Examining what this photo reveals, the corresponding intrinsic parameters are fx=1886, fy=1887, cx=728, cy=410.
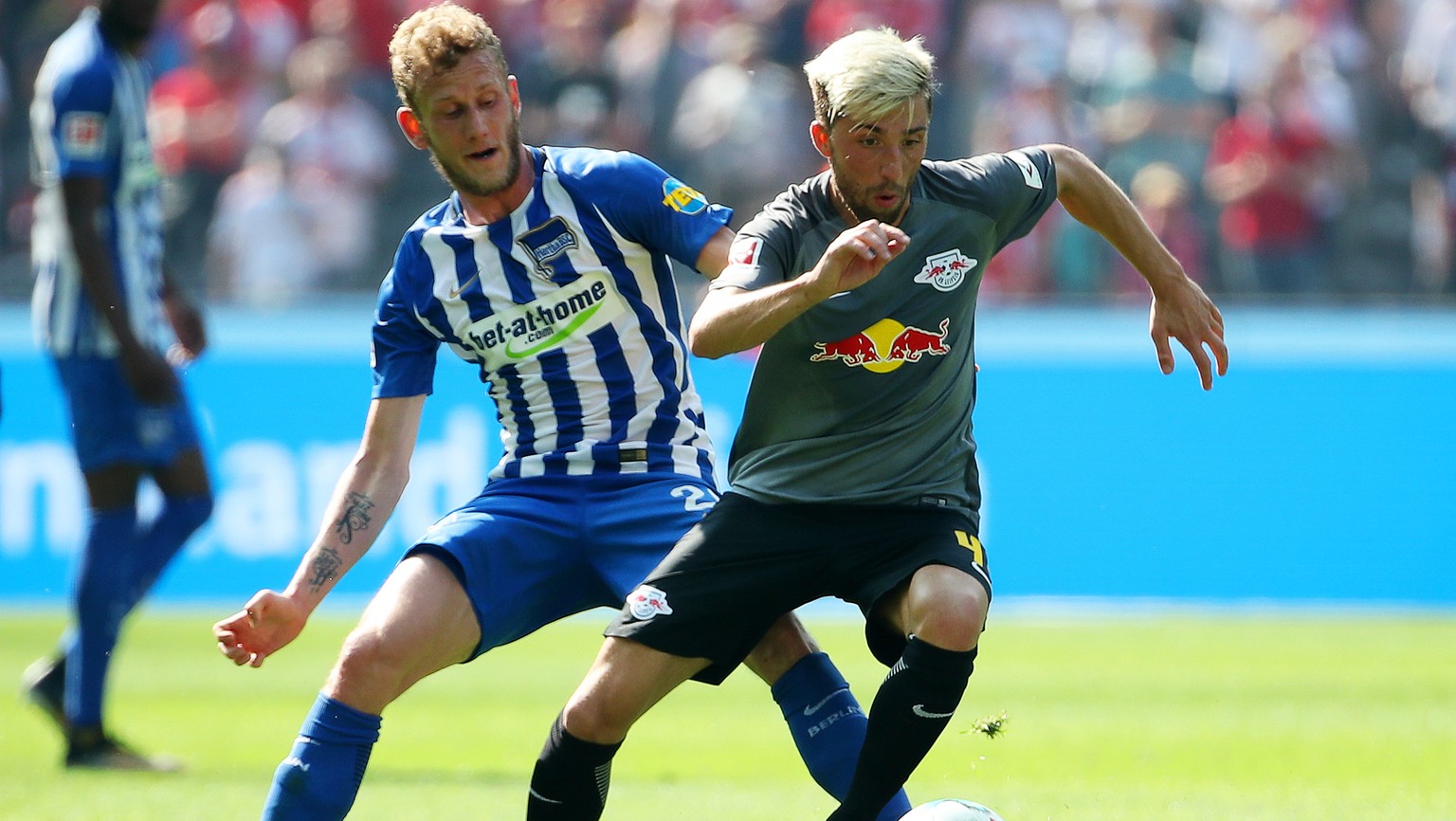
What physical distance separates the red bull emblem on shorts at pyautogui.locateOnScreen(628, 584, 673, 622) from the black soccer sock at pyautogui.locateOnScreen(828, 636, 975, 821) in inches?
21.8

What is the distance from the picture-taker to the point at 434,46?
4629mm

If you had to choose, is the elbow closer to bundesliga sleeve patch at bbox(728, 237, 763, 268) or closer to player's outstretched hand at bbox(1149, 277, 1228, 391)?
bundesliga sleeve patch at bbox(728, 237, 763, 268)

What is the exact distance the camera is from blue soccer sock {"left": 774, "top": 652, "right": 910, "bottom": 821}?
181 inches

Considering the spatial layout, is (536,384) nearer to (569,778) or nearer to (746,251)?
(746,251)

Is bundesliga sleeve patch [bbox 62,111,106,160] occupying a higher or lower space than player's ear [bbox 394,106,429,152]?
higher

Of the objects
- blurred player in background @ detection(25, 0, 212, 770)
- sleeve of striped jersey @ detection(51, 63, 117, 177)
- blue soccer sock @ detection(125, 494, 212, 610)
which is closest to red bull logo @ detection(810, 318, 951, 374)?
blurred player in background @ detection(25, 0, 212, 770)

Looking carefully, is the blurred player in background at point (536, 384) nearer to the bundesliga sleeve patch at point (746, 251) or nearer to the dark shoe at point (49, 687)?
the bundesliga sleeve patch at point (746, 251)

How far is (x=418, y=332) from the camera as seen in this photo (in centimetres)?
496

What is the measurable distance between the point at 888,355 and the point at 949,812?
109cm

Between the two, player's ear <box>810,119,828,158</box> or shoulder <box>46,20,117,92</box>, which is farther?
shoulder <box>46,20,117,92</box>

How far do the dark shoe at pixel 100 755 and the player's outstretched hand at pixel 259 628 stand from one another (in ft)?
7.75

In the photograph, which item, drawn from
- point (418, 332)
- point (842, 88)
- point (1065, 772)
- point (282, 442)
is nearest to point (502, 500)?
point (418, 332)

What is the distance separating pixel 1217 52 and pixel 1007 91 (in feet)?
5.00

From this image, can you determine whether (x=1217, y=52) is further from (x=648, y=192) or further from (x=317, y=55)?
(x=648, y=192)
